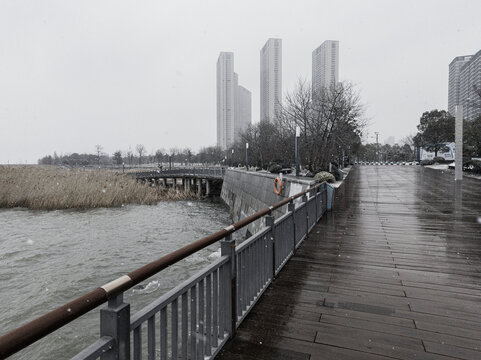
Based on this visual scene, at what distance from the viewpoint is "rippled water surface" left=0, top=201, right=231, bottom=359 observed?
7.10 m

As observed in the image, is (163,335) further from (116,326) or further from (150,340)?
(116,326)

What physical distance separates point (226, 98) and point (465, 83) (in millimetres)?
87154

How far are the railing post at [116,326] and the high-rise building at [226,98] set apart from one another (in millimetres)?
115154

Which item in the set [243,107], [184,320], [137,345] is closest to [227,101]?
[243,107]

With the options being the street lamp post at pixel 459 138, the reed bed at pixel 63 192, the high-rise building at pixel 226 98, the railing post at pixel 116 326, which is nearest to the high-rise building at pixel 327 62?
the street lamp post at pixel 459 138

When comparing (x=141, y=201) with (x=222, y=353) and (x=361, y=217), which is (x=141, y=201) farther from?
(x=222, y=353)

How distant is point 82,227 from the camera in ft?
54.8

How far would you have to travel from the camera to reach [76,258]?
11.5 m

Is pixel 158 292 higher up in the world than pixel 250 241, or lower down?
lower down

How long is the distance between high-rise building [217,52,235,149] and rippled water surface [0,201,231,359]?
324ft

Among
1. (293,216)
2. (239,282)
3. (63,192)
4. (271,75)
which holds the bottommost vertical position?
(63,192)

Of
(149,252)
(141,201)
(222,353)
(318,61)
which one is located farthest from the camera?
(318,61)

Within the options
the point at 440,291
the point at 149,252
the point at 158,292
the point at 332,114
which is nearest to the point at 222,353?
the point at 440,291

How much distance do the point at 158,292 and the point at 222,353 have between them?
6.04 meters
